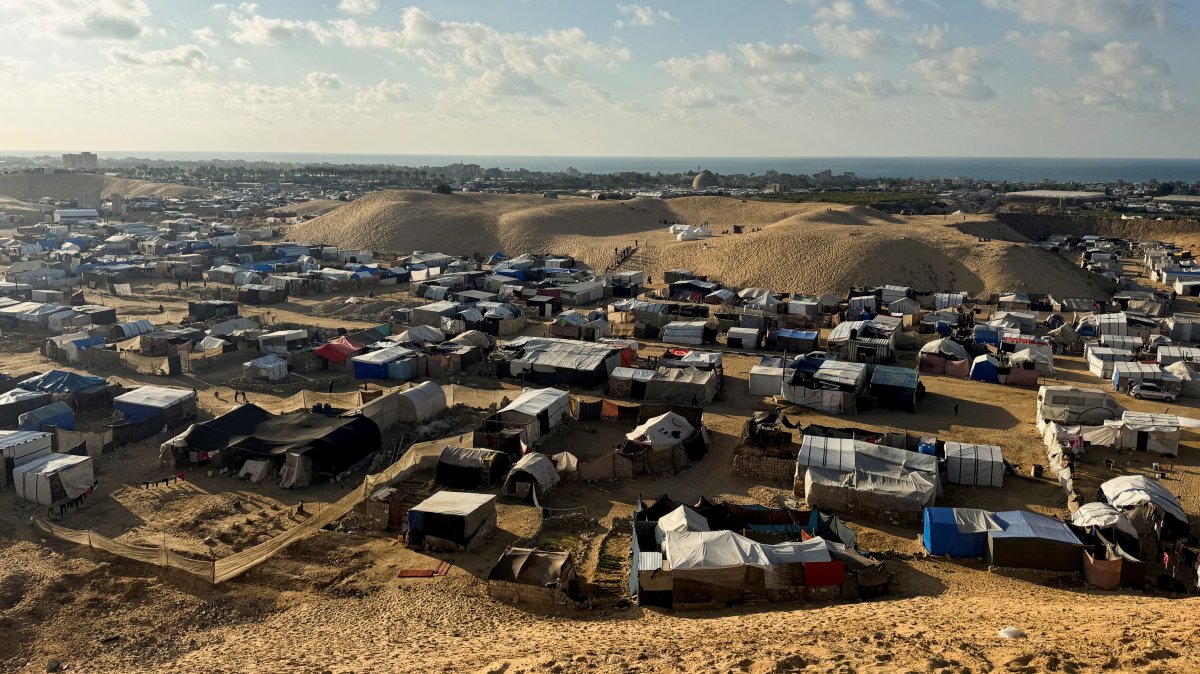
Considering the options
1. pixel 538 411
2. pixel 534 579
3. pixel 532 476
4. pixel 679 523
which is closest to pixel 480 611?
pixel 534 579

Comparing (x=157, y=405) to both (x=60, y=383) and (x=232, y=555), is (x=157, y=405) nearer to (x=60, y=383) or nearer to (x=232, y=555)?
(x=60, y=383)

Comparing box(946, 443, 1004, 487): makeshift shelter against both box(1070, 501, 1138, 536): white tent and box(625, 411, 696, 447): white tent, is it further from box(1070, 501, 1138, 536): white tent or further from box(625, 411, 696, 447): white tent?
box(625, 411, 696, 447): white tent

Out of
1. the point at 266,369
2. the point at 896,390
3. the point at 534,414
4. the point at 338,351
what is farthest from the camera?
the point at 338,351

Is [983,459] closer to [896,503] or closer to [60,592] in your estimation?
[896,503]

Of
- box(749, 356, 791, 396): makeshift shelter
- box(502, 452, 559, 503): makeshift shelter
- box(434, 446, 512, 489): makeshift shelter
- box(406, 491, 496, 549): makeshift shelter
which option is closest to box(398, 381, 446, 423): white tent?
box(434, 446, 512, 489): makeshift shelter

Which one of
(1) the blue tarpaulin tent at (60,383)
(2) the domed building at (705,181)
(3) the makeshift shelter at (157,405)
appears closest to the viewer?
(3) the makeshift shelter at (157,405)

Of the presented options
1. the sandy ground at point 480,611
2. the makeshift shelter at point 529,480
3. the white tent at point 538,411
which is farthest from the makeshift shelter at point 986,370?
the makeshift shelter at point 529,480

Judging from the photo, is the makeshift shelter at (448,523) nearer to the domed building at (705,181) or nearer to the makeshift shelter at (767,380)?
the makeshift shelter at (767,380)
